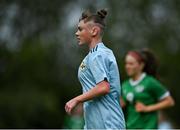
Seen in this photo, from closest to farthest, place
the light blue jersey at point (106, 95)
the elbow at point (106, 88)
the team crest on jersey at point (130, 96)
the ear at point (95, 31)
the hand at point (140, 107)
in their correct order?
the elbow at point (106, 88) → the light blue jersey at point (106, 95) → the ear at point (95, 31) → the hand at point (140, 107) → the team crest on jersey at point (130, 96)

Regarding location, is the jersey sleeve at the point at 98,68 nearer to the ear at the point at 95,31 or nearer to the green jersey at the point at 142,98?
the ear at the point at 95,31

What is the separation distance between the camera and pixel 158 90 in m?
9.40

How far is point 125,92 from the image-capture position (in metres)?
9.47

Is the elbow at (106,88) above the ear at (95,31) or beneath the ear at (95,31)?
beneath

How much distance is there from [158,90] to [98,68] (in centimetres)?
287

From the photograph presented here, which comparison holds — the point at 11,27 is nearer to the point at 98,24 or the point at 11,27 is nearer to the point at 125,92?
the point at 125,92

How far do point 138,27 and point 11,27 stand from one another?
479cm

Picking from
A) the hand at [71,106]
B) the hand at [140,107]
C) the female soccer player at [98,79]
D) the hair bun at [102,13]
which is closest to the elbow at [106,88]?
the female soccer player at [98,79]

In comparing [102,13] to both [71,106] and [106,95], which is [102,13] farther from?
[71,106]

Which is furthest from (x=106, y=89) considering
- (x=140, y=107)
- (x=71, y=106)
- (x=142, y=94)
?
(x=142, y=94)

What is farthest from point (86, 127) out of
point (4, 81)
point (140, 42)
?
point (140, 42)

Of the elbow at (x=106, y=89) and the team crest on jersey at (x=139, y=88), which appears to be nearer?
the elbow at (x=106, y=89)

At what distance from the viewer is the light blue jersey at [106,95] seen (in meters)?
6.69

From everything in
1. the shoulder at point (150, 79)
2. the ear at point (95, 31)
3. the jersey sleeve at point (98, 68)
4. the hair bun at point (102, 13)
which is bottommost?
the shoulder at point (150, 79)
